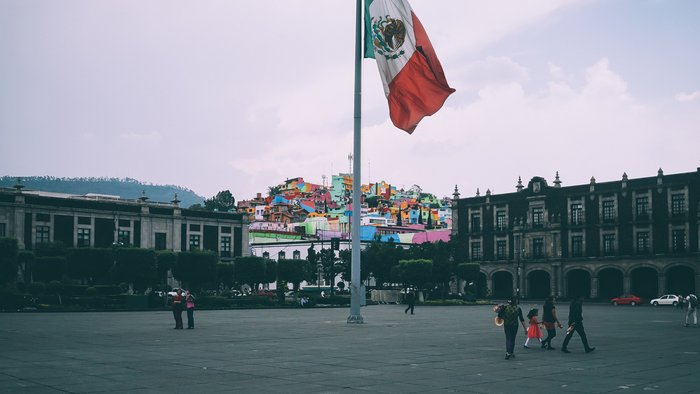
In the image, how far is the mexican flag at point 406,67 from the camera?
79.9 feet

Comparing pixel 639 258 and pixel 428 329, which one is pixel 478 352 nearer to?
pixel 428 329

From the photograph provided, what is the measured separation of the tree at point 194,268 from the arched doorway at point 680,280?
4588cm

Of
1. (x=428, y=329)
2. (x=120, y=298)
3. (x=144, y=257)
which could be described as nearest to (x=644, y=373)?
(x=428, y=329)

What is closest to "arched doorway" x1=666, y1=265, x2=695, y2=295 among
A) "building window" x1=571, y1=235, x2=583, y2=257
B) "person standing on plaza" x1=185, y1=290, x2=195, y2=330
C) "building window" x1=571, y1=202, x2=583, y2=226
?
"building window" x1=571, y1=235, x2=583, y2=257

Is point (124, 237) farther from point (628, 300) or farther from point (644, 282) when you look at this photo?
point (644, 282)

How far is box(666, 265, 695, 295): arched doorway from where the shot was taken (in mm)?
74188

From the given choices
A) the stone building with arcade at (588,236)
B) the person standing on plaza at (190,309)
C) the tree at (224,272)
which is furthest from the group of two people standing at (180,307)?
the stone building with arcade at (588,236)

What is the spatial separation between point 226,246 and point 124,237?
15.1 m

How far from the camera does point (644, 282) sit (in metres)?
78.2

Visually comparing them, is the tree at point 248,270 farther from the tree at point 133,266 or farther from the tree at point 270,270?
the tree at point 133,266

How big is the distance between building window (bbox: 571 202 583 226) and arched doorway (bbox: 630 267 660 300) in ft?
27.2

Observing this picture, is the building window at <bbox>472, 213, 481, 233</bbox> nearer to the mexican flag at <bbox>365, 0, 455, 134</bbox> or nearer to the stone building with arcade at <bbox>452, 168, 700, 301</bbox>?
the stone building with arcade at <bbox>452, 168, 700, 301</bbox>

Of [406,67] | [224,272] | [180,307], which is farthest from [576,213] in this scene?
[180,307]

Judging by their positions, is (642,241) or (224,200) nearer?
(642,241)
